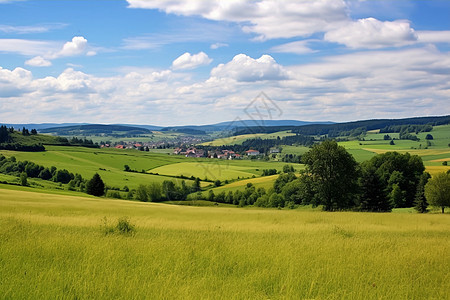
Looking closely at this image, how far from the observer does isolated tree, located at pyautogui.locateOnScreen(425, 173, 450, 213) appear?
157ft

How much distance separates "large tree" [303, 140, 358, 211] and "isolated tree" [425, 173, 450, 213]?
9.92 meters

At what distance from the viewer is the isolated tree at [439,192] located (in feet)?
157

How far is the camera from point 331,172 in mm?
46219

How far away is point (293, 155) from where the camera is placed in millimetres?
146250

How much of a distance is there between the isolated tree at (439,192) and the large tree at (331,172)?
9920mm

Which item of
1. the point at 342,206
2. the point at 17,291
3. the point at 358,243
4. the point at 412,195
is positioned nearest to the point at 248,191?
the point at 412,195

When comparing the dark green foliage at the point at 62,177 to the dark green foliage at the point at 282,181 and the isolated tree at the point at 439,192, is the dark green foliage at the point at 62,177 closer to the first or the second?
the dark green foliage at the point at 282,181

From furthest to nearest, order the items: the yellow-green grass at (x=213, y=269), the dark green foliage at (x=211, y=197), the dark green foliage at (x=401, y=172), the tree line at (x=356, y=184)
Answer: the dark green foliage at (x=211, y=197) < the dark green foliage at (x=401, y=172) < the tree line at (x=356, y=184) < the yellow-green grass at (x=213, y=269)

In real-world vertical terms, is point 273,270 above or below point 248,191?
above

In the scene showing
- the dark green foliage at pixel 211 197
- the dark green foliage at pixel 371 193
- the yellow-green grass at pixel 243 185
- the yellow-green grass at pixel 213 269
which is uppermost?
the yellow-green grass at pixel 213 269

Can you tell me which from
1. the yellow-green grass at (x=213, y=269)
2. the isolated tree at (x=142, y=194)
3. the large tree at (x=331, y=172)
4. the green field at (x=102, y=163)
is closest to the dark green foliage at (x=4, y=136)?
the green field at (x=102, y=163)

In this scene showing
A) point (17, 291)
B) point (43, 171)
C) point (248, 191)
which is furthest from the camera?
point (43, 171)

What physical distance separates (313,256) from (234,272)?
2.58 m

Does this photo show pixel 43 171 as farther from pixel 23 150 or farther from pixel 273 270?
pixel 273 270
